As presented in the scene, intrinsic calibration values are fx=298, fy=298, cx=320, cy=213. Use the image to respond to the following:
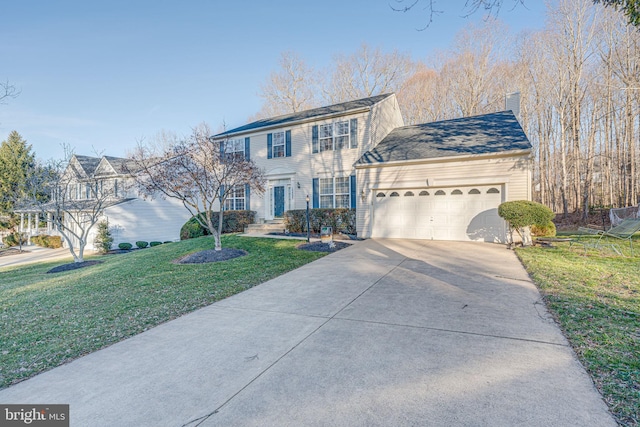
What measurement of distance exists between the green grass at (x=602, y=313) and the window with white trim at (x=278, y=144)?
1203cm

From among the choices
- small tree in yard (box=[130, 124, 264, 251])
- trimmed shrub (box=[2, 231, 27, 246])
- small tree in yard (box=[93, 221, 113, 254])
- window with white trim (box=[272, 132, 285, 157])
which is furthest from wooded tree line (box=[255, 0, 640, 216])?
trimmed shrub (box=[2, 231, 27, 246])

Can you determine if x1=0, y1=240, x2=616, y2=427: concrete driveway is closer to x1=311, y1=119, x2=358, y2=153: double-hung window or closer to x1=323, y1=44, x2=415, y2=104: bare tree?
x1=311, y1=119, x2=358, y2=153: double-hung window

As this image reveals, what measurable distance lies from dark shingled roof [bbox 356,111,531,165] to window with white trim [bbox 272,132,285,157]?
503 centimetres

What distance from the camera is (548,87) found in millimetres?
19469

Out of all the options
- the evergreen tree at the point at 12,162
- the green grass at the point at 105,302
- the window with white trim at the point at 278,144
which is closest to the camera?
the green grass at the point at 105,302

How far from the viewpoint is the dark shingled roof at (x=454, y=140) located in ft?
35.3

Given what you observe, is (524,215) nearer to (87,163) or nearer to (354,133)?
(354,133)

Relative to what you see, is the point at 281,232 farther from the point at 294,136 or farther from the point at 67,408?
the point at 67,408

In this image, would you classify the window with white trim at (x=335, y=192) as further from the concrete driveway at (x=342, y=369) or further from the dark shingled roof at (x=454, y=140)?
the concrete driveway at (x=342, y=369)

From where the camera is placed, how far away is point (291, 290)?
559 centimetres

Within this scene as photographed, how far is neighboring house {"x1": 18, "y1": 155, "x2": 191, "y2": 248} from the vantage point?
18469 millimetres

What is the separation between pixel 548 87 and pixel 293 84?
20.1 meters

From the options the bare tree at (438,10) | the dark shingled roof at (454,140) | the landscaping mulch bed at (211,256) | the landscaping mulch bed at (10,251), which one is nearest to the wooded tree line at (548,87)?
the dark shingled roof at (454,140)

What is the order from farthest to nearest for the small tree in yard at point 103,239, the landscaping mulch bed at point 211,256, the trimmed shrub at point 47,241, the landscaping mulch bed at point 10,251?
the trimmed shrub at point 47,241 → the landscaping mulch bed at point 10,251 → the small tree in yard at point 103,239 → the landscaping mulch bed at point 211,256
